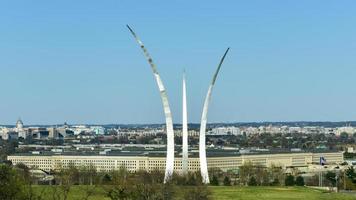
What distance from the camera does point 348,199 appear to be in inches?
1956

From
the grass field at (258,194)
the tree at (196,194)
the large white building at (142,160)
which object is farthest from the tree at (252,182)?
the large white building at (142,160)

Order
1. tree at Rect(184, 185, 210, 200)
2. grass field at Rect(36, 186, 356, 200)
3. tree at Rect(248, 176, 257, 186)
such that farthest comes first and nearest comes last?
tree at Rect(248, 176, 257, 186), grass field at Rect(36, 186, 356, 200), tree at Rect(184, 185, 210, 200)

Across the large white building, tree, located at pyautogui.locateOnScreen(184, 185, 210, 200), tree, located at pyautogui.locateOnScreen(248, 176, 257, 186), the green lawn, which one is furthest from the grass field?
the large white building

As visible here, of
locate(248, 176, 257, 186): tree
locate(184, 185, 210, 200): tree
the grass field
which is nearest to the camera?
locate(184, 185, 210, 200): tree

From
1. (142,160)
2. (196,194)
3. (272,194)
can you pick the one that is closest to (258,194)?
(272,194)

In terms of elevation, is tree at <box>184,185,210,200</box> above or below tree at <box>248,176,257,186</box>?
above

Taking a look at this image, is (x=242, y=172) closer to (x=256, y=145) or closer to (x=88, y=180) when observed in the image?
(x=88, y=180)

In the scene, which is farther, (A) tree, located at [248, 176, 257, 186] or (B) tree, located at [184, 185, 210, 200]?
(A) tree, located at [248, 176, 257, 186]

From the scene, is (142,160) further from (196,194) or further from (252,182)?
(196,194)

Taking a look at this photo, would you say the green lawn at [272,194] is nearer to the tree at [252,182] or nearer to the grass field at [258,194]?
the grass field at [258,194]

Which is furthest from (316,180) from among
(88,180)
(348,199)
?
(348,199)

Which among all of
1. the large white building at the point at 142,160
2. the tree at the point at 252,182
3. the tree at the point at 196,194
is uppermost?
the large white building at the point at 142,160

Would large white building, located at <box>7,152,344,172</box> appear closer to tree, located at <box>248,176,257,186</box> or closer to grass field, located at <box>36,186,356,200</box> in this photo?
tree, located at <box>248,176,257,186</box>

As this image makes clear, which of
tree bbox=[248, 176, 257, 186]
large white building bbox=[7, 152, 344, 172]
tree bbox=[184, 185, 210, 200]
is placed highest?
large white building bbox=[7, 152, 344, 172]
